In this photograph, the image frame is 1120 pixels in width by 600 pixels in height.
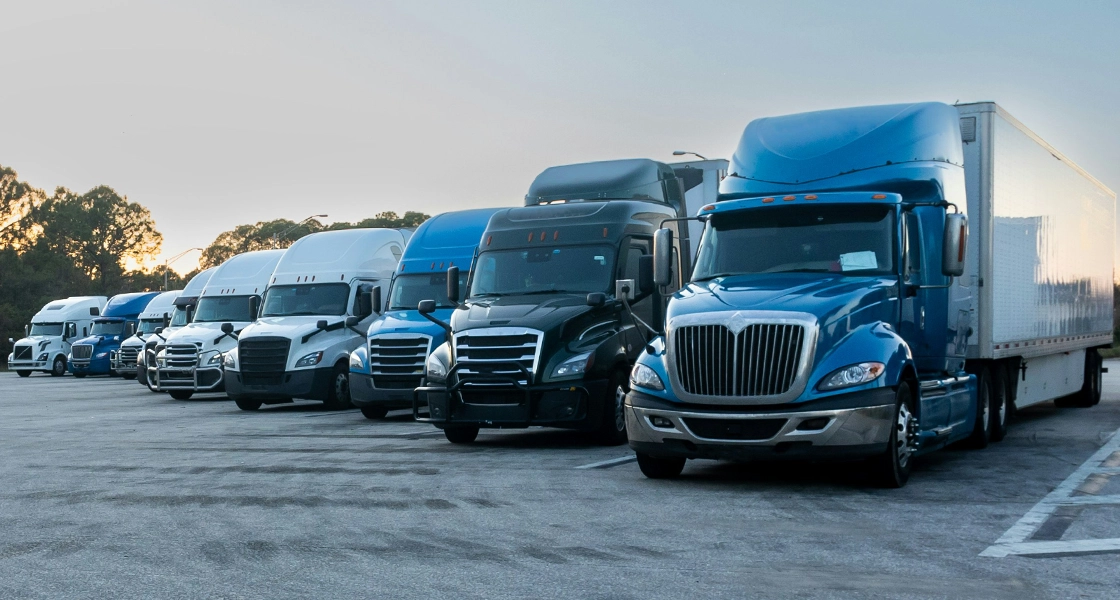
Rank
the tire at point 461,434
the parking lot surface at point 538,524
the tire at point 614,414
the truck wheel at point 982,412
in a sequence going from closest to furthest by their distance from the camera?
1. the parking lot surface at point 538,524
2. the truck wheel at point 982,412
3. the tire at point 614,414
4. the tire at point 461,434

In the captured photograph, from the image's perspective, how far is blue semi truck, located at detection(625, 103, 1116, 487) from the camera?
1061 cm

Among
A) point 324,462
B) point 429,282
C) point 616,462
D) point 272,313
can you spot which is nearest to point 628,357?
point 616,462

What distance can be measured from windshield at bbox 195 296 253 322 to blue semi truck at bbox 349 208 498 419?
806cm

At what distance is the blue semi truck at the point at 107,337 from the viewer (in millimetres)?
47969

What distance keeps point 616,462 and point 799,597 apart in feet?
22.0

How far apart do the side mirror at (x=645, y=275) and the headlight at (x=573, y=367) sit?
1.11 metres

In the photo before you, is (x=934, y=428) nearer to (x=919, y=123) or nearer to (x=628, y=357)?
(x=919, y=123)

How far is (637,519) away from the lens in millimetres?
9539

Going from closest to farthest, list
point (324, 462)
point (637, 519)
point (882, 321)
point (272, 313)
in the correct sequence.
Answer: point (637, 519)
point (882, 321)
point (324, 462)
point (272, 313)

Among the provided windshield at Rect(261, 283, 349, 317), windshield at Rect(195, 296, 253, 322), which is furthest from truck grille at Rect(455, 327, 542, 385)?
windshield at Rect(195, 296, 253, 322)

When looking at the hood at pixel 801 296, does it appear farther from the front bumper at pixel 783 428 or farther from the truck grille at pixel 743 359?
the front bumper at pixel 783 428

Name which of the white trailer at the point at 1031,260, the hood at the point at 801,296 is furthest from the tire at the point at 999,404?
the hood at the point at 801,296

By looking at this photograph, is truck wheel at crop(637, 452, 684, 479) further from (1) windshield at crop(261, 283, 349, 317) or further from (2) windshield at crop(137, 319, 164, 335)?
(2) windshield at crop(137, 319, 164, 335)

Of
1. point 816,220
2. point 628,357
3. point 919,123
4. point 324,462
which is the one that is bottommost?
point 324,462
